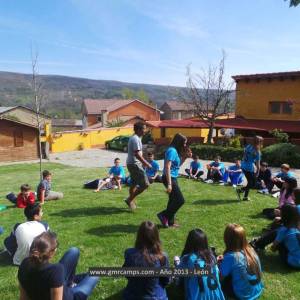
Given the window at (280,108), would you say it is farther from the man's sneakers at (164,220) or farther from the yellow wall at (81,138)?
the man's sneakers at (164,220)

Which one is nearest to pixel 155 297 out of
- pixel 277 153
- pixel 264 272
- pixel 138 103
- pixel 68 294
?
pixel 68 294

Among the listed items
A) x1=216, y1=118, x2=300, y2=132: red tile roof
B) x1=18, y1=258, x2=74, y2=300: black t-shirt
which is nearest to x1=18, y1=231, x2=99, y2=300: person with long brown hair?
x1=18, y1=258, x2=74, y2=300: black t-shirt

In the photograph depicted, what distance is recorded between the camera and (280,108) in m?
30.5

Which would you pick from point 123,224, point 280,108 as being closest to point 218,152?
point 280,108

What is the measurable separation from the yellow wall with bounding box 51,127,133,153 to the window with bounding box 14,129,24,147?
636cm

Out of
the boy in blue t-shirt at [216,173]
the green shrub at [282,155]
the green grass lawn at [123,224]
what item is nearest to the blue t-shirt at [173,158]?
the green grass lawn at [123,224]

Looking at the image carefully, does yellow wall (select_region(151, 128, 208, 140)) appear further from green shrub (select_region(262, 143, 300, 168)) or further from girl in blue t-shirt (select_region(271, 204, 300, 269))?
girl in blue t-shirt (select_region(271, 204, 300, 269))

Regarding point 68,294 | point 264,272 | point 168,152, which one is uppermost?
point 168,152

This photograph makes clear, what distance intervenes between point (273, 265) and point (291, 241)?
546 millimetres

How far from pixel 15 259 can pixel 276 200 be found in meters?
7.64

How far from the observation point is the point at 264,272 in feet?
18.8

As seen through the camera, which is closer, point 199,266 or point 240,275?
point 199,266

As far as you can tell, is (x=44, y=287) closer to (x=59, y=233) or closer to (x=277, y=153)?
(x=59, y=233)

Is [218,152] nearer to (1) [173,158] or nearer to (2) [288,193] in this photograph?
(2) [288,193]
